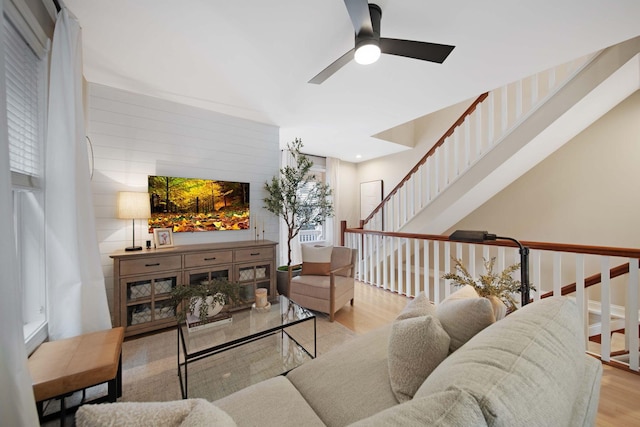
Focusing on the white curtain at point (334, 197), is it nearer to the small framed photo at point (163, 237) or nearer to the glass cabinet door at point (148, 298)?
the small framed photo at point (163, 237)

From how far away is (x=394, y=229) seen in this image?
426 cm

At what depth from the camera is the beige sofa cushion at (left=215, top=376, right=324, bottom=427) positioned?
90 cm

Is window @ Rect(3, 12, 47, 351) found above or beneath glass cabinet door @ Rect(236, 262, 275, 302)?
above

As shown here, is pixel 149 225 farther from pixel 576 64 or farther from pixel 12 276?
pixel 576 64

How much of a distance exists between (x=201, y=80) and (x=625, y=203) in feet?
17.2

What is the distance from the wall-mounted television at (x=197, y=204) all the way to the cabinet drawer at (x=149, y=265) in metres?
0.52

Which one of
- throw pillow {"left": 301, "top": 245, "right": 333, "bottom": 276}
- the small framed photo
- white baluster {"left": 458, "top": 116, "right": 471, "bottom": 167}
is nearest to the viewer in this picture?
the small framed photo

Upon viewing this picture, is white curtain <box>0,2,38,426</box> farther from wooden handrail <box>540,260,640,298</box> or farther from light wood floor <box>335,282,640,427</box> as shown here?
wooden handrail <box>540,260,640,298</box>

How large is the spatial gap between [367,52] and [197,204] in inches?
101

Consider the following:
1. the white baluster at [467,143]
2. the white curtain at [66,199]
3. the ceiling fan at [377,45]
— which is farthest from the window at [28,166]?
the white baluster at [467,143]

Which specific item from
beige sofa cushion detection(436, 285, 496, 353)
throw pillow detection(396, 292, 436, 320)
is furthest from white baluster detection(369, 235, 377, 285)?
beige sofa cushion detection(436, 285, 496, 353)

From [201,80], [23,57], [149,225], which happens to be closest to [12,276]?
[23,57]

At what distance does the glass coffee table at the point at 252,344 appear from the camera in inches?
61.6

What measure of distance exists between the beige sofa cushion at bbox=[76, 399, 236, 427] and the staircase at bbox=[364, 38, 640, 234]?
3579 mm
